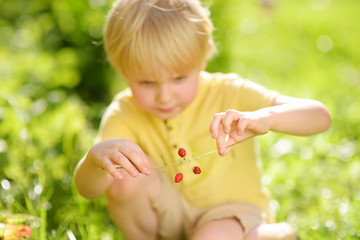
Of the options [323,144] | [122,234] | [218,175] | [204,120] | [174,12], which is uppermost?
[174,12]

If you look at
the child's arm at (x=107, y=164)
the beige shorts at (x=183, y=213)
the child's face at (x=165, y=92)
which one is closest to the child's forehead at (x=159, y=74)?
the child's face at (x=165, y=92)

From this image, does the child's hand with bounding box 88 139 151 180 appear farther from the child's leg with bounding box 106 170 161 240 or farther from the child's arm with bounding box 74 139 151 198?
the child's leg with bounding box 106 170 161 240

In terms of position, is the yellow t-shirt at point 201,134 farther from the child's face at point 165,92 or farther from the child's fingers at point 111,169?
the child's fingers at point 111,169

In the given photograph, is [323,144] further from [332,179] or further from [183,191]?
[183,191]

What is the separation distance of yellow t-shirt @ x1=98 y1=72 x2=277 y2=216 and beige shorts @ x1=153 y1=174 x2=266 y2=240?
0.10 feet

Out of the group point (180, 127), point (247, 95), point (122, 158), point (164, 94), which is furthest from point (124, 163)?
point (247, 95)

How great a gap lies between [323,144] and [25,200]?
4.76 feet

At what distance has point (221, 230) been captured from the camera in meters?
1.64

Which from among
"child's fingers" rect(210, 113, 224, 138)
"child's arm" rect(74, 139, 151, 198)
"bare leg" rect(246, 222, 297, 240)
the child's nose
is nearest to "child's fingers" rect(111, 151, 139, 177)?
"child's arm" rect(74, 139, 151, 198)

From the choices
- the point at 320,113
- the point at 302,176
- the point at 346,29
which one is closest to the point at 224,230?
the point at 320,113

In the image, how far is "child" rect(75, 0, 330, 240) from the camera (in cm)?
156

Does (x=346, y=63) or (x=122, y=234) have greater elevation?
(x=122, y=234)

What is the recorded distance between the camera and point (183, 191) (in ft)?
5.92

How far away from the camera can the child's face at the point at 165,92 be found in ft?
5.23
